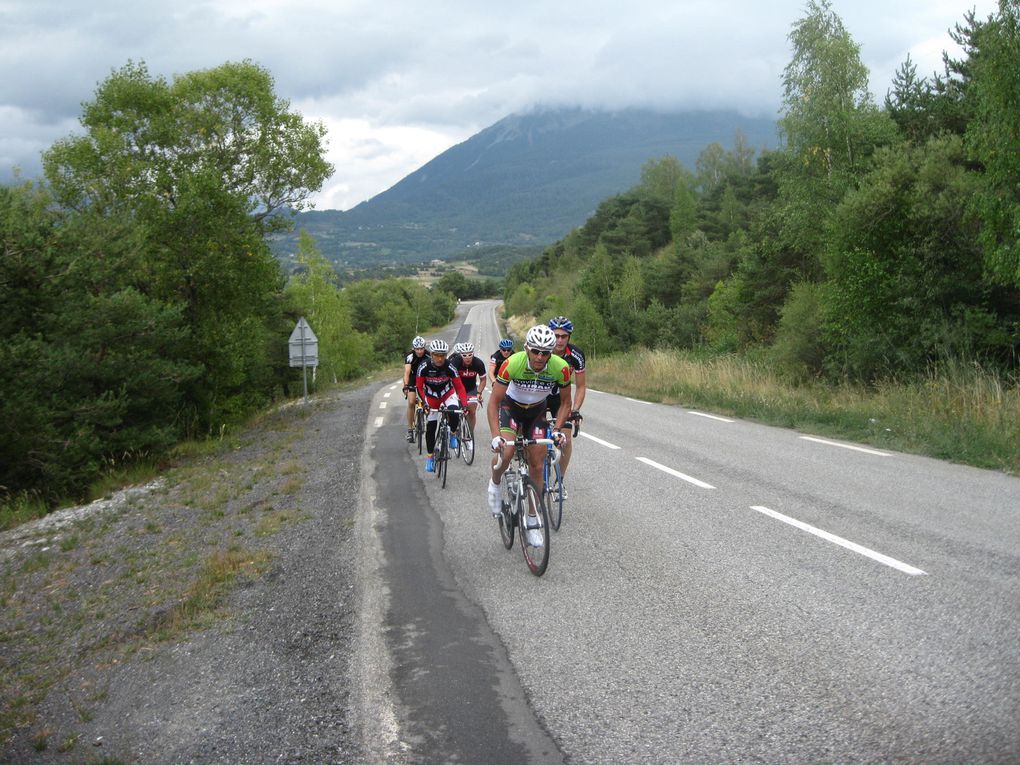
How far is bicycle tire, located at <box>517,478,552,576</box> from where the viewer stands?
604 centimetres

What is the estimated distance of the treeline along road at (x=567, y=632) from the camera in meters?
3.62

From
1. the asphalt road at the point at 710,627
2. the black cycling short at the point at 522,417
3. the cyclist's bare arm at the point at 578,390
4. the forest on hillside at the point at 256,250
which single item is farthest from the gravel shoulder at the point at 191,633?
the forest on hillside at the point at 256,250

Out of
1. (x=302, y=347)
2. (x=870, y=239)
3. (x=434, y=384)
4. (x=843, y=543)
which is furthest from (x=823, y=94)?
(x=843, y=543)

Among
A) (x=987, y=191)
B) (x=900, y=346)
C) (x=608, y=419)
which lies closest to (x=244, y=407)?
(x=608, y=419)

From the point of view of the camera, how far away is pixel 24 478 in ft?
52.3

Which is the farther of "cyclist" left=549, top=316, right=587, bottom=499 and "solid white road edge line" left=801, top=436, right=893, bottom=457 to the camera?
"solid white road edge line" left=801, top=436, right=893, bottom=457

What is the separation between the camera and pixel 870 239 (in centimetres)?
1827

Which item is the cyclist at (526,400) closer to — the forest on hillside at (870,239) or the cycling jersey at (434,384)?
the cycling jersey at (434,384)

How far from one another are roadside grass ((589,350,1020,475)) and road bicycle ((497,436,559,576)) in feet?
20.8

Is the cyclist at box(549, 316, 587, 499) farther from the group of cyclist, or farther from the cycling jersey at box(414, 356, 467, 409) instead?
the cycling jersey at box(414, 356, 467, 409)

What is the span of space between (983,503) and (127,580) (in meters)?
8.27

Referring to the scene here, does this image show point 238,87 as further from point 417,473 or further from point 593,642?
point 593,642

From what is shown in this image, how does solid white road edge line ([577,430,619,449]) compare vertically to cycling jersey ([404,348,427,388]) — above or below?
below

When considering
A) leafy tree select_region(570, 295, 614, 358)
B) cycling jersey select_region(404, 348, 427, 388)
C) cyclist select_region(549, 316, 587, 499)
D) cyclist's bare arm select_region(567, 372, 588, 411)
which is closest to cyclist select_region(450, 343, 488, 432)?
cycling jersey select_region(404, 348, 427, 388)
